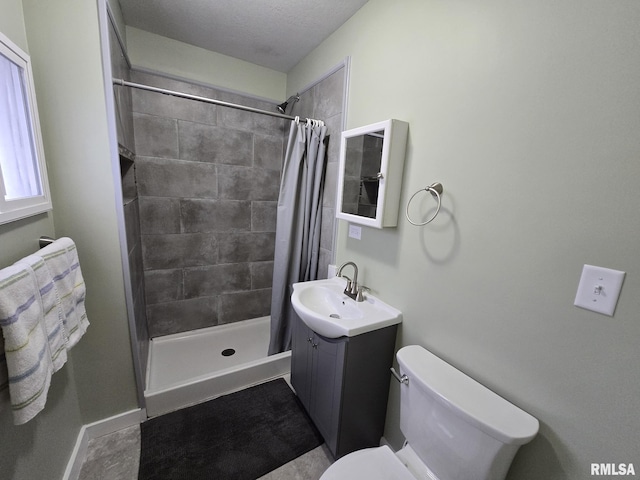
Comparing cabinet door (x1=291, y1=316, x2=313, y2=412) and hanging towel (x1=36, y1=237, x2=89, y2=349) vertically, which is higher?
hanging towel (x1=36, y1=237, x2=89, y2=349)

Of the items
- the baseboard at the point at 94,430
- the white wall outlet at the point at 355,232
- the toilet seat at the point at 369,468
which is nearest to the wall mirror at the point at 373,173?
the white wall outlet at the point at 355,232

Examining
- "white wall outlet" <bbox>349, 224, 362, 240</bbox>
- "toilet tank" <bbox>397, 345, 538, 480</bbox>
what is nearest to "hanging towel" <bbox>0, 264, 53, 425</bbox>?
"toilet tank" <bbox>397, 345, 538, 480</bbox>

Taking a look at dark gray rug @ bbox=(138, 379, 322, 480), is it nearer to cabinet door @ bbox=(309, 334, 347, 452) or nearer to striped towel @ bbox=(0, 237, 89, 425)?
cabinet door @ bbox=(309, 334, 347, 452)

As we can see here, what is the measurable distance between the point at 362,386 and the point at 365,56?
184cm

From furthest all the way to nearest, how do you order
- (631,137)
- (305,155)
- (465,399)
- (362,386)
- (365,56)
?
(305,155) < (365,56) < (362,386) < (465,399) < (631,137)

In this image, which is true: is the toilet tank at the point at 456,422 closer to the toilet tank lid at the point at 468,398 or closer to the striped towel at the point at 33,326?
the toilet tank lid at the point at 468,398

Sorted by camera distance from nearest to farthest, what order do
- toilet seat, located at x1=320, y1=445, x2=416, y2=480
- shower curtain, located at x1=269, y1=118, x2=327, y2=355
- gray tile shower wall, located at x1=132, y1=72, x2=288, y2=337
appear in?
1. toilet seat, located at x1=320, y1=445, x2=416, y2=480
2. shower curtain, located at x1=269, y1=118, x2=327, y2=355
3. gray tile shower wall, located at x1=132, y1=72, x2=288, y2=337

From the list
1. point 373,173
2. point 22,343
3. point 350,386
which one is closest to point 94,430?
point 22,343

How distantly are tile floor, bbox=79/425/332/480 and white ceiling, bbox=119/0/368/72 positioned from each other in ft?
8.56

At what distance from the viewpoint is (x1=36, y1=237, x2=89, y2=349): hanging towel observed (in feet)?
3.06

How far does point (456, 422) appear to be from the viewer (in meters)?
0.87

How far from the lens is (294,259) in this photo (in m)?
2.04

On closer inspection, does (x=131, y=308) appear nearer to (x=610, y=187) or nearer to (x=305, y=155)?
(x=305, y=155)

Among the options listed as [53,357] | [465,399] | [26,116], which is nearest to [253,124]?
[26,116]
